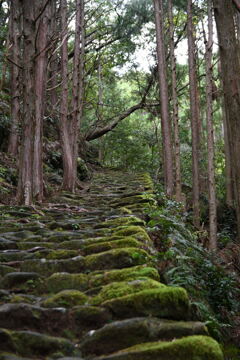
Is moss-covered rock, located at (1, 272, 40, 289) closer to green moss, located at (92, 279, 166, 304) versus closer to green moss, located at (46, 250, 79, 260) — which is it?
green moss, located at (46, 250, 79, 260)

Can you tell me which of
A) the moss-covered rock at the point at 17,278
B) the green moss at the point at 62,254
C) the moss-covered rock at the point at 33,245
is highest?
the moss-covered rock at the point at 33,245

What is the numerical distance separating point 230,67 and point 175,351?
4068 mm

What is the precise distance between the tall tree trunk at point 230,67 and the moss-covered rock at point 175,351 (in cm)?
318

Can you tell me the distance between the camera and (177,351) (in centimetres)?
221

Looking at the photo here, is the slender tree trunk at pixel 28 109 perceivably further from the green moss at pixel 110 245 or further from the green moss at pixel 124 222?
the green moss at pixel 110 245

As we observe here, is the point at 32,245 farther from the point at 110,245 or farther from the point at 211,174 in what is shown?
the point at 211,174

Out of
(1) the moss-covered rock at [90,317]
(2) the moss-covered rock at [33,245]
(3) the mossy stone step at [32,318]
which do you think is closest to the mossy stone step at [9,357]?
(3) the mossy stone step at [32,318]

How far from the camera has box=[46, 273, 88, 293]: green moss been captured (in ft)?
10.8

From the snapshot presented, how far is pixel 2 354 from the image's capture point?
7.64ft

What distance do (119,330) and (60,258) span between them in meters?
1.60

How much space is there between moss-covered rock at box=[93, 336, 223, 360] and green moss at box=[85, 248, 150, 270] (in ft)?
4.31

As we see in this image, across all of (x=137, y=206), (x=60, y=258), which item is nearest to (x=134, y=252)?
(x=60, y=258)

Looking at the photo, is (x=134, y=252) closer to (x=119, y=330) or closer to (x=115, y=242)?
(x=115, y=242)

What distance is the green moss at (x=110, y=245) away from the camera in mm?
4012
